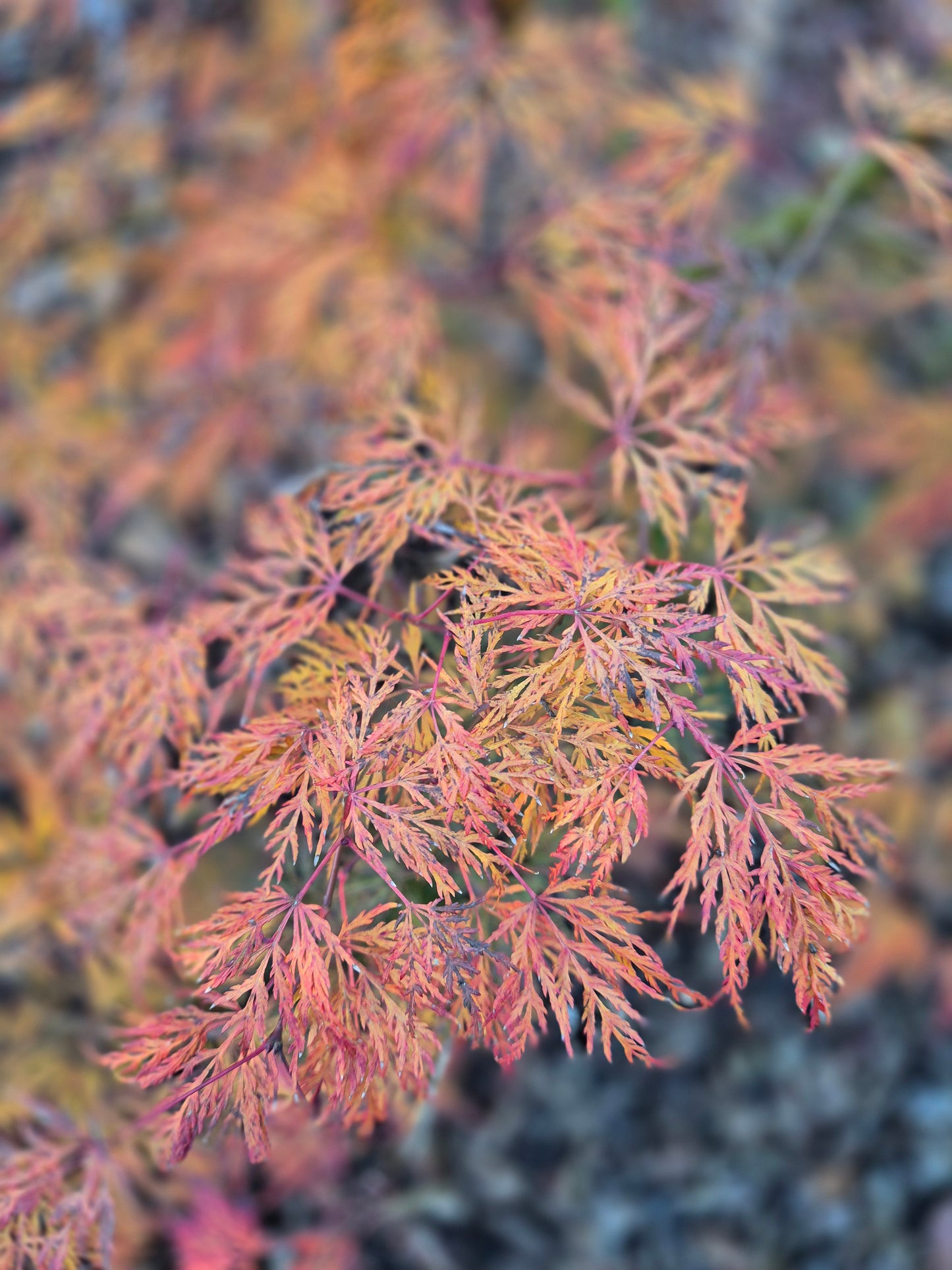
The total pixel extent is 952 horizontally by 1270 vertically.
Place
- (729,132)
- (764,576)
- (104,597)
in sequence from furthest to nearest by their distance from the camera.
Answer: (729,132)
(104,597)
(764,576)

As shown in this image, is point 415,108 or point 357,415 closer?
point 357,415

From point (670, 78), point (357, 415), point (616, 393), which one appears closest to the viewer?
point (616, 393)

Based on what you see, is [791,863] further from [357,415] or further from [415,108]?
[415,108]

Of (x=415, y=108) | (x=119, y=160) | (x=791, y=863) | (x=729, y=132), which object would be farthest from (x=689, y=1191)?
(x=119, y=160)

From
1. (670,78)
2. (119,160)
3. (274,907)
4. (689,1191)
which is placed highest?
(119,160)

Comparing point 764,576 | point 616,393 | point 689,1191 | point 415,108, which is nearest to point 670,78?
point 415,108

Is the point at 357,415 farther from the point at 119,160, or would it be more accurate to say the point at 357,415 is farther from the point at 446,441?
the point at 119,160

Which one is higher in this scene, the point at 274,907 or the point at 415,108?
the point at 415,108
